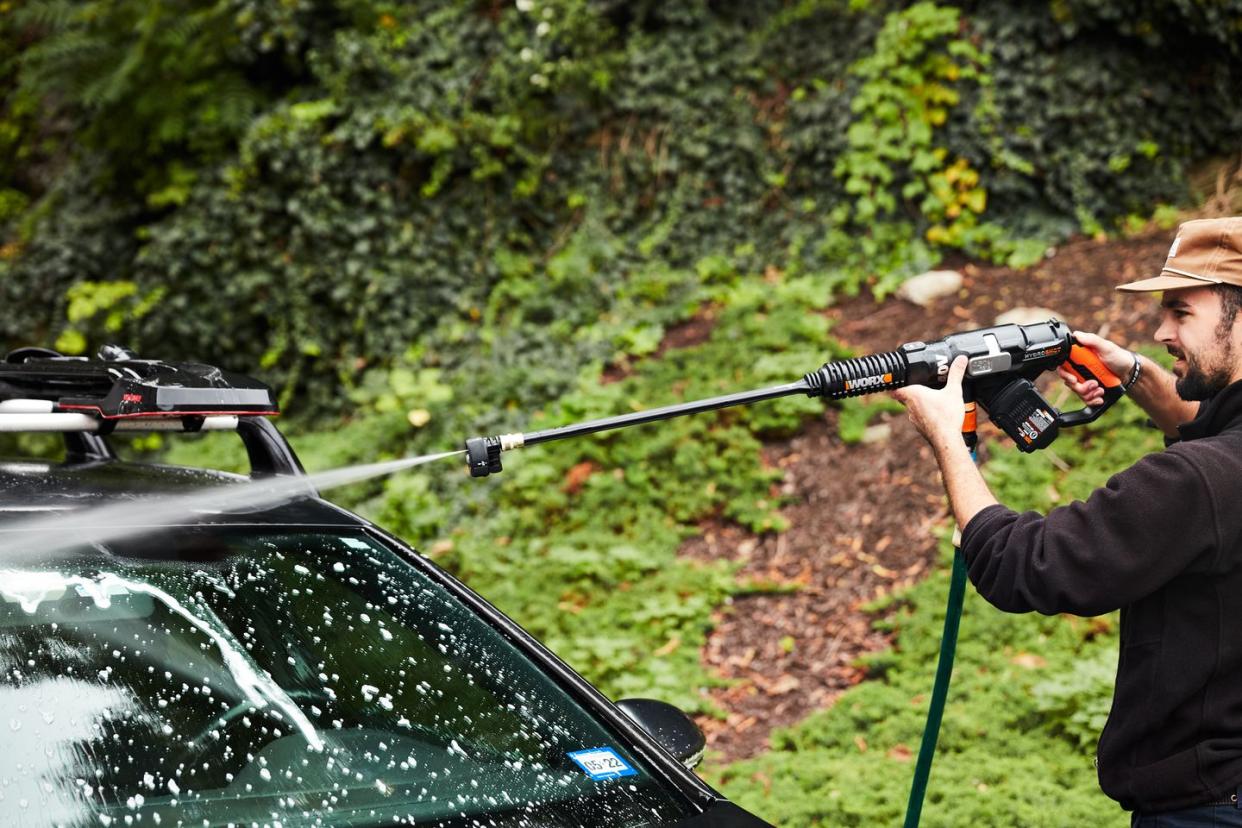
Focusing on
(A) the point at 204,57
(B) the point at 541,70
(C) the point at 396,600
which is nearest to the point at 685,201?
(B) the point at 541,70

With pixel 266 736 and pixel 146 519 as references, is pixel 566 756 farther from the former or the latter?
pixel 146 519

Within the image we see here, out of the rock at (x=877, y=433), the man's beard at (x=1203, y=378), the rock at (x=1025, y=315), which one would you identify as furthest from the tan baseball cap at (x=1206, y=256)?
the rock at (x=1025, y=315)

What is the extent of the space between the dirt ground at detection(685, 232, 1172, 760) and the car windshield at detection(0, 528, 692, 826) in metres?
2.86

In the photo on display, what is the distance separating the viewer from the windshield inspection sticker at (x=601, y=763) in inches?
87.4

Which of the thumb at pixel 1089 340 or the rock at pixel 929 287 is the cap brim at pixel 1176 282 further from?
the rock at pixel 929 287

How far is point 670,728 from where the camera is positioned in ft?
7.95

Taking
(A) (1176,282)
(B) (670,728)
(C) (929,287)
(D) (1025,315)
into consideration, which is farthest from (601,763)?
(C) (929,287)

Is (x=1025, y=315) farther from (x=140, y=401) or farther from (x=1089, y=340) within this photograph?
(x=140, y=401)

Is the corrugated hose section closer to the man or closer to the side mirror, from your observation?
the man

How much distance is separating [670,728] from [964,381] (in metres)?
1.09

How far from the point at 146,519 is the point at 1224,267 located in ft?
7.83

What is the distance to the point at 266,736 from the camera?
2100 millimetres

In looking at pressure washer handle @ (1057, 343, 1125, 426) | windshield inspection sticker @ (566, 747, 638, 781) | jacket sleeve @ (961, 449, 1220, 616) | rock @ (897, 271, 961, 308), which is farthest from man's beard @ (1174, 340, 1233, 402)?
rock @ (897, 271, 961, 308)

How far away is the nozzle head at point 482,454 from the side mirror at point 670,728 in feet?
Result: 2.13
